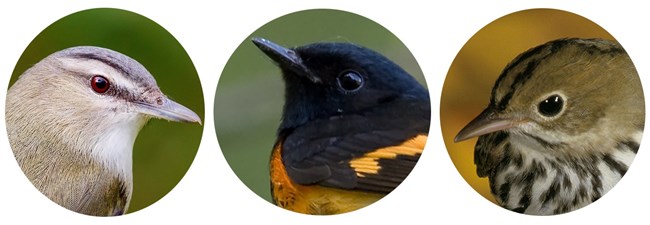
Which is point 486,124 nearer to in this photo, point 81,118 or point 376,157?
point 376,157

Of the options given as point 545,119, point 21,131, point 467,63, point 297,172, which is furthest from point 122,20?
point 545,119

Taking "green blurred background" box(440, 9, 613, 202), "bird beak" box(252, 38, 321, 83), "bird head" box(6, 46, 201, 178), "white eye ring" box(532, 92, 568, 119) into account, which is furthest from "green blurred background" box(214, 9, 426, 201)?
"white eye ring" box(532, 92, 568, 119)

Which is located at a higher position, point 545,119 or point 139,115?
point 545,119

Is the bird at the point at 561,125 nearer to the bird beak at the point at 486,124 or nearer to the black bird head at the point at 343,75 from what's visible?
the bird beak at the point at 486,124

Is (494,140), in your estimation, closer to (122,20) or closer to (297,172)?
(297,172)

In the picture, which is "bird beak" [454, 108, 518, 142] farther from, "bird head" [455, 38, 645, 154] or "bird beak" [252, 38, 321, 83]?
"bird beak" [252, 38, 321, 83]
